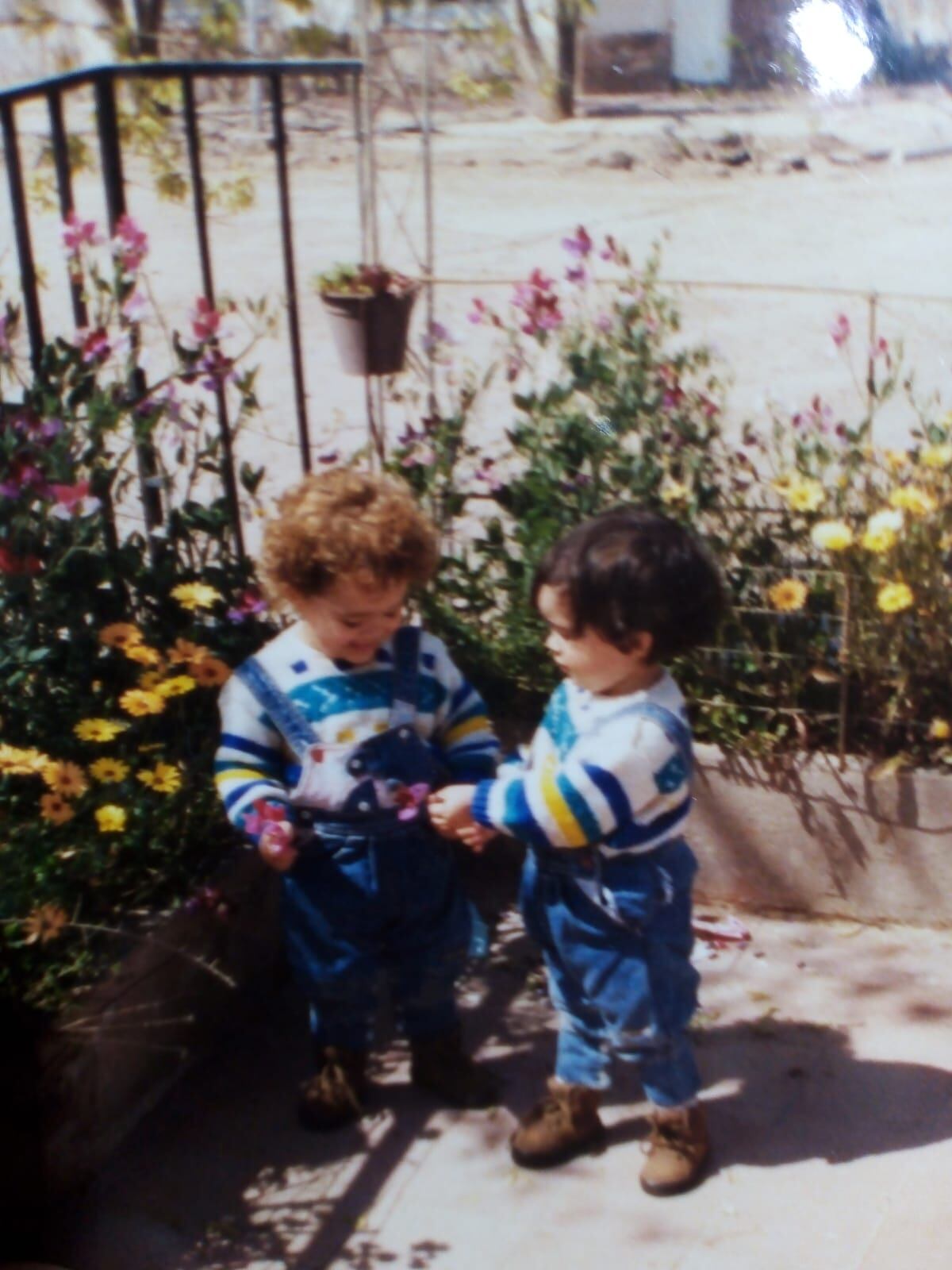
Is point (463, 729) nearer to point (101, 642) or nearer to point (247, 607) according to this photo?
point (247, 607)

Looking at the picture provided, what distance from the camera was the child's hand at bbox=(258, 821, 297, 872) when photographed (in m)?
2.27

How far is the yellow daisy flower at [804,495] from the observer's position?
9.50 feet

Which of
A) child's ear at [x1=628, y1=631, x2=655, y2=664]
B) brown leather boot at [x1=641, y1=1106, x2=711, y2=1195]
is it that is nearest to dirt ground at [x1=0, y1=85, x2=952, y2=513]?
child's ear at [x1=628, y1=631, x2=655, y2=664]

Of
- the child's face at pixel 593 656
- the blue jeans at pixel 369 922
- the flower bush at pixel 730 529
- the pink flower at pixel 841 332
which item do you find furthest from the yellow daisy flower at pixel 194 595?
the pink flower at pixel 841 332

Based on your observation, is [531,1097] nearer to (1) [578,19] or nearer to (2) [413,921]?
(2) [413,921]

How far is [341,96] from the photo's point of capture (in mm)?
3979

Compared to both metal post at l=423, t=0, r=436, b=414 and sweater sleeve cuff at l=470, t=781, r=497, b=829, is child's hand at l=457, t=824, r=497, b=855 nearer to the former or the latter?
sweater sleeve cuff at l=470, t=781, r=497, b=829

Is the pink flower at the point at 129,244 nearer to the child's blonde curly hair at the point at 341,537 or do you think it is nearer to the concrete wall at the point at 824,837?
the child's blonde curly hair at the point at 341,537

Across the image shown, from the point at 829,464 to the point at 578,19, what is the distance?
144 cm

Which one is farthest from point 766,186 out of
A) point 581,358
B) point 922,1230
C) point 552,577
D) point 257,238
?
point 257,238

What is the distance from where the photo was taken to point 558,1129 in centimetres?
246

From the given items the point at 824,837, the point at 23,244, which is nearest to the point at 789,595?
the point at 824,837

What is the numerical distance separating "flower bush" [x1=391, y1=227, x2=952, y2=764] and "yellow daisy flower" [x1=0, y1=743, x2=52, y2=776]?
1102mm

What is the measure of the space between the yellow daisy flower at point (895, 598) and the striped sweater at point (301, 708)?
0.99 m
